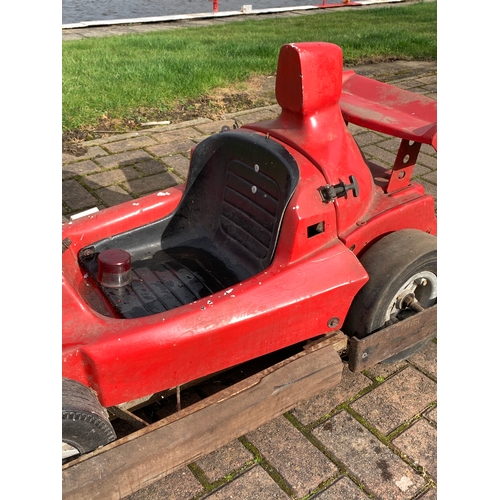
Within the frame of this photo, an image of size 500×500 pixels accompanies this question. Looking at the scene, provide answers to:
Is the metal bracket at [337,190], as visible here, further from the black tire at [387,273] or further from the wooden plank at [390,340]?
the wooden plank at [390,340]

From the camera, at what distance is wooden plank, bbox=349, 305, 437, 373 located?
2514 millimetres

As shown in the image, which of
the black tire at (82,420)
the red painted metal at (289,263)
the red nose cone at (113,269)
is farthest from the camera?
the red nose cone at (113,269)

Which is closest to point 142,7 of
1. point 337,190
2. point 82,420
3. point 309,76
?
point 309,76

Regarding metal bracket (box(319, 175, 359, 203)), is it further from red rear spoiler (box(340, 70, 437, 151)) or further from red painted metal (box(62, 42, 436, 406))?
red rear spoiler (box(340, 70, 437, 151))

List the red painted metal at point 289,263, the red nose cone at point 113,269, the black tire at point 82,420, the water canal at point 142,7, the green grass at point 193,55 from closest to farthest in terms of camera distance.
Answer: the black tire at point 82,420
the red painted metal at point 289,263
the red nose cone at point 113,269
the green grass at point 193,55
the water canal at point 142,7

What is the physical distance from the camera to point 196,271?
9.20 feet

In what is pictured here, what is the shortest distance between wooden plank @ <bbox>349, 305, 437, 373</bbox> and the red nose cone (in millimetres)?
1005

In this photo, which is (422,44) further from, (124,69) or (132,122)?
(132,122)

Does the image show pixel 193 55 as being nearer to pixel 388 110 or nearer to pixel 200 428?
pixel 388 110

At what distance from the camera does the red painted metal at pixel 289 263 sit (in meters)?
2.15

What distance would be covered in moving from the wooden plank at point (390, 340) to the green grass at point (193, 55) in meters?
3.85

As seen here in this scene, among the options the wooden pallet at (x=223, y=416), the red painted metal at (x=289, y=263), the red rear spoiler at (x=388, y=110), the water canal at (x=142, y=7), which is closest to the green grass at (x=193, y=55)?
the red rear spoiler at (x=388, y=110)

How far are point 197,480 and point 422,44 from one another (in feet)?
25.7

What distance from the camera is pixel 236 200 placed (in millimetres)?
2848
